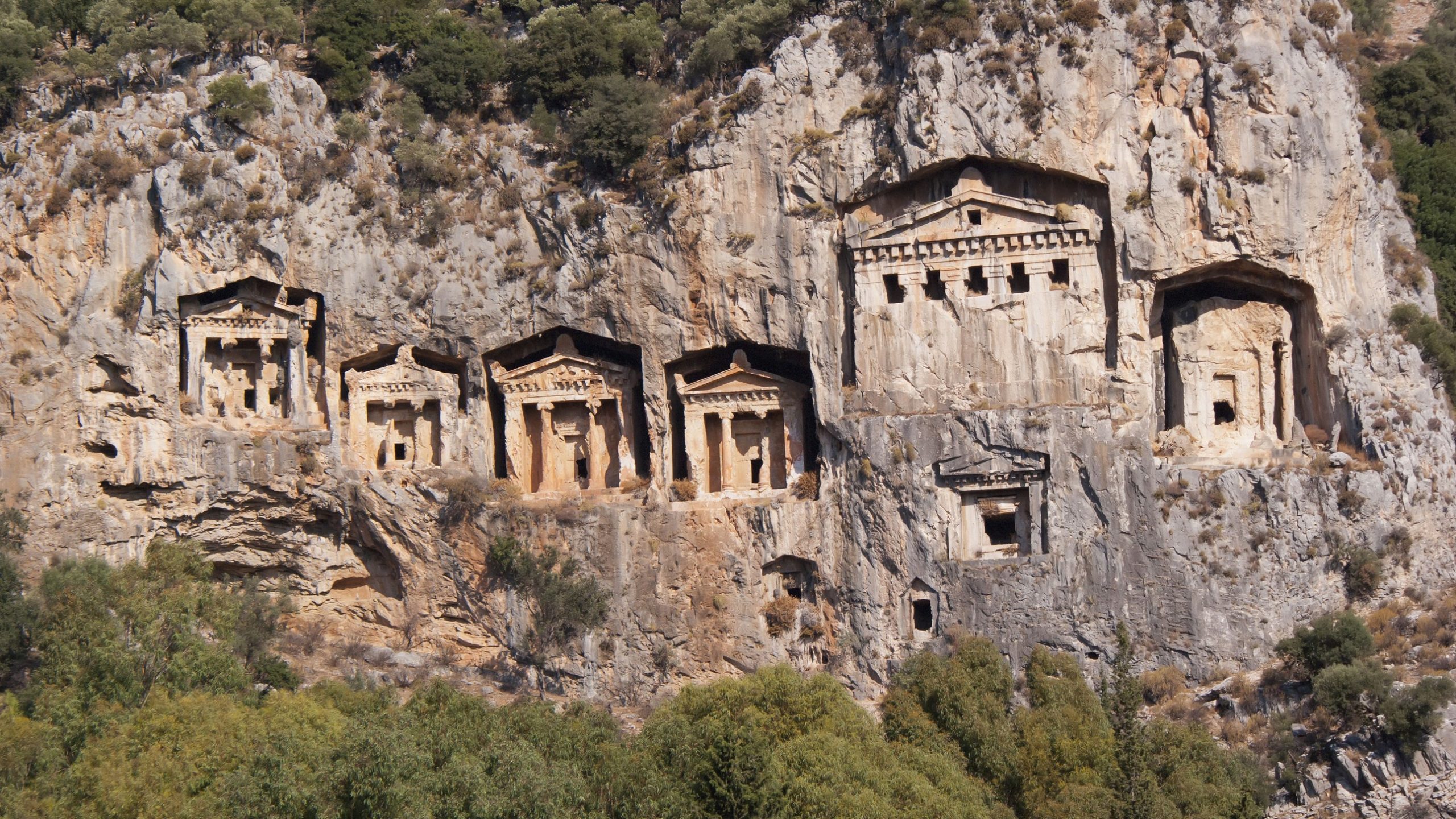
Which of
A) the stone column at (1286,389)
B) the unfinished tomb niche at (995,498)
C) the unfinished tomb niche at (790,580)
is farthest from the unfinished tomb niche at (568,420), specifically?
the stone column at (1286,389)

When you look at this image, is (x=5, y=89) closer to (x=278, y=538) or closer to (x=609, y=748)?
(x=278, y=538)

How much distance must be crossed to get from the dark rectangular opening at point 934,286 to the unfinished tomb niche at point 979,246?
39 millimetres

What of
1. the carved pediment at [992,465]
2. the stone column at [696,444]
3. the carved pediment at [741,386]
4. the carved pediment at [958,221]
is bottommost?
the carved pediment at [992,465]

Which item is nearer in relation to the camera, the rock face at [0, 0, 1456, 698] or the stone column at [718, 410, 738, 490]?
the rock face at [0, 0, 1456, 698]

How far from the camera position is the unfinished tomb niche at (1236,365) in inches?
1815

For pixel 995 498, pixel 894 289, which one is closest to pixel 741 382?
pixel 894 289

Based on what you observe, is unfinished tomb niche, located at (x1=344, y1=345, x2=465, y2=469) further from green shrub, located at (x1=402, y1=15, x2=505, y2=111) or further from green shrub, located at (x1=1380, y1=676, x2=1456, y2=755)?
green shrub, located at (x1=1380, y1=676, x2=1456, y2=755)

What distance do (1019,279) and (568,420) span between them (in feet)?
37.5

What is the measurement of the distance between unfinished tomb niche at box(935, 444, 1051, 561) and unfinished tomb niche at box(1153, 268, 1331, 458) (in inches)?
127

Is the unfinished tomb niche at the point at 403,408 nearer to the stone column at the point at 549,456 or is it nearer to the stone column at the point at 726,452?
the stone column at the point at 549,456

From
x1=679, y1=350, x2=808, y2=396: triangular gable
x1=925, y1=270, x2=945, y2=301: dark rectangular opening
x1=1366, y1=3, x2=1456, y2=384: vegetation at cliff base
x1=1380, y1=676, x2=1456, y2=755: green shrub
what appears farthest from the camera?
x1=1366, y1=3, x2=1456, y2=384: vegetation at cliff base

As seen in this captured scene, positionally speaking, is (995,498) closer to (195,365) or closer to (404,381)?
(404,381)

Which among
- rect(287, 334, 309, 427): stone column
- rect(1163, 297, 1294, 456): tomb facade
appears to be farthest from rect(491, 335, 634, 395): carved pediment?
rect(1163, 297, 1294, 456): tomb facade

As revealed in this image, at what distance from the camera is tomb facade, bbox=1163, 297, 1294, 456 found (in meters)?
46.4
